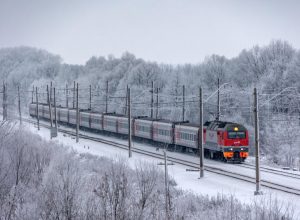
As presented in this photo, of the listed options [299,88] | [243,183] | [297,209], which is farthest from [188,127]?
[299,88]

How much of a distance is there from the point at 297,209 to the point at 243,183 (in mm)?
6902

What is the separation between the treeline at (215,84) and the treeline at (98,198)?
9201mm

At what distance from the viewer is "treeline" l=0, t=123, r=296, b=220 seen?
12477 mm

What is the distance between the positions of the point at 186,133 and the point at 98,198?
22678 mm

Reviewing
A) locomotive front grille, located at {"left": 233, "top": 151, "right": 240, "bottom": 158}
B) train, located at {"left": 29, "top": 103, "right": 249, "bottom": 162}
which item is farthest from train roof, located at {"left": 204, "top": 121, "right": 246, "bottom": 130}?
locomotive front grille, located at {"left": 233, "top": 151, "right": 240, "bottom": 158}

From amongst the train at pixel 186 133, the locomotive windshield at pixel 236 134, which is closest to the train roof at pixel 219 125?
the train at pixel 186 133

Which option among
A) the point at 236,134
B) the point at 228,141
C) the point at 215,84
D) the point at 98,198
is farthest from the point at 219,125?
the point at 215,84

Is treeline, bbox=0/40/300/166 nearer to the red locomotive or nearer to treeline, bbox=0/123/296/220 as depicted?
the red locomotive

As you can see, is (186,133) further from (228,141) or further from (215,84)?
(215,84)

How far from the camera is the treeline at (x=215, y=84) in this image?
152ft

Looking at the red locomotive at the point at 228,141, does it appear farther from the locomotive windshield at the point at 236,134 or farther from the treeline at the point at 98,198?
the treeline at the point at 98,198

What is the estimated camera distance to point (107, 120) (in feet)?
196

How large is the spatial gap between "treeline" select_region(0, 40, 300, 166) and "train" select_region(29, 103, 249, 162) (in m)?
2.01

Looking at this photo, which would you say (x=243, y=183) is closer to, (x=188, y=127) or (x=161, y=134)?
(x=188, y=127)
